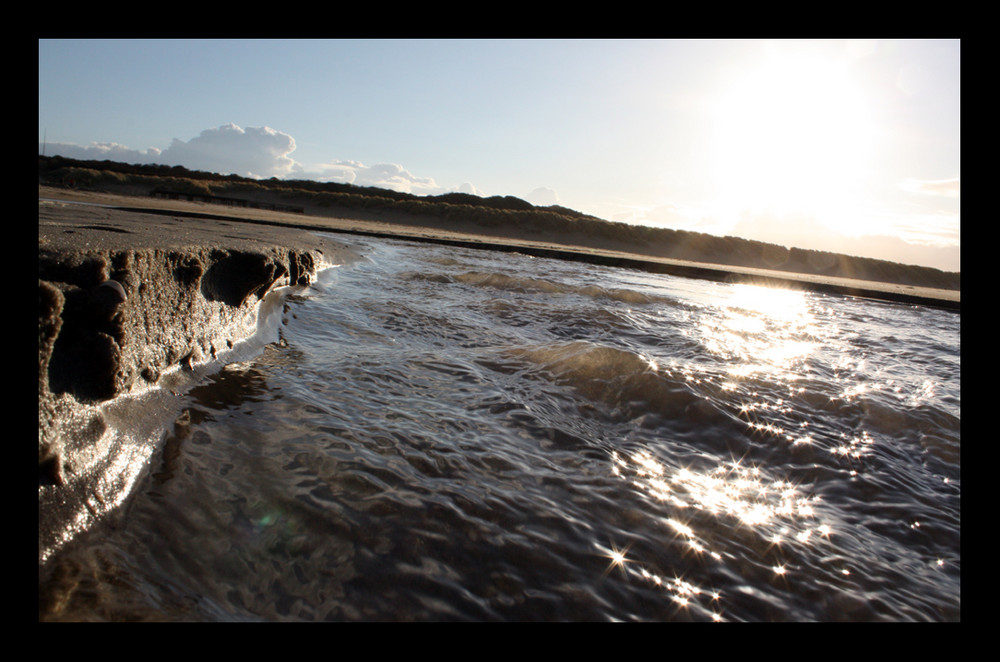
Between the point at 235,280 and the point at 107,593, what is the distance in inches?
83.7

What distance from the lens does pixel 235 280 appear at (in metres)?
2.88

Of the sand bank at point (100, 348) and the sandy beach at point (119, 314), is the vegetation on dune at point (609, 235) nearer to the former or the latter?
the sandy beach at point (119, 314)

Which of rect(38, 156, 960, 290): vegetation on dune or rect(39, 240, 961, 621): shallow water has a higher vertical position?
rect(38, 156, 960, 290): vegetation on dune

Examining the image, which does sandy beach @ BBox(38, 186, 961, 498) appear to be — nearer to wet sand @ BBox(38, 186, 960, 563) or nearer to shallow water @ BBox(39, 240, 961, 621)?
wet sand @ BBox(38, 186, 960, 563)

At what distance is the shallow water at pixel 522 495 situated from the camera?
47.0 inches

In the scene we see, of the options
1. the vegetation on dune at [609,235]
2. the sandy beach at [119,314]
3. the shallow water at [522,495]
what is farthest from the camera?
the vegetation on dune at [609,235]

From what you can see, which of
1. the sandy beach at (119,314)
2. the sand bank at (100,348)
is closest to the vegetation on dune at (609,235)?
the sandy beach at (119,314)

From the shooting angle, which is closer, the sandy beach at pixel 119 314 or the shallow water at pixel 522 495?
the shallow water at pixel 522 495

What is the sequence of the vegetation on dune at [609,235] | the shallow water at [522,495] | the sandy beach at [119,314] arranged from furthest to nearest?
the vegetation on dune at [609,235] < the sandy beach at [119,314] < the shallow water at [522,495]

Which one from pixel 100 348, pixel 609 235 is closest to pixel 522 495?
pixel 100 348

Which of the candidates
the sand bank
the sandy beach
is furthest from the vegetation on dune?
the sand bank

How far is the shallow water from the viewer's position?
1193mm
